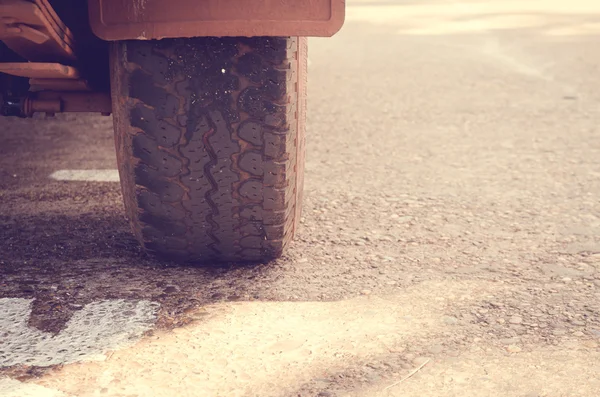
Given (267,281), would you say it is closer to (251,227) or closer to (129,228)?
(251,227)

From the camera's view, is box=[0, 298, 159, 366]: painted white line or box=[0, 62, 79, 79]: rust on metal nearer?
box=[0, 298, 159, 366]: painted white line

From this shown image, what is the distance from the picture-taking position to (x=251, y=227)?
7.85 feet

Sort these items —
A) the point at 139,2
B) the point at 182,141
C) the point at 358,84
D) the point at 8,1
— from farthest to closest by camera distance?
the point at 358,84 → the point at 182,141 → the point at 139,2 → the point at 8,1

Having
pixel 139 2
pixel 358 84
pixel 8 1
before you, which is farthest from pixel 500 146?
pixel 8 1

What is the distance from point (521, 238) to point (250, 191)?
3.25ft

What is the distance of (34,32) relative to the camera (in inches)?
77.8

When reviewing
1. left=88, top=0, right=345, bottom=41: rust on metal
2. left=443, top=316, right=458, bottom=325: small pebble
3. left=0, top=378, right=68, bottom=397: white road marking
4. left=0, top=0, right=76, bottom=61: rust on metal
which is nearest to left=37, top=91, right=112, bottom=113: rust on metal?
left=0, top=0, right=76, bottom=61: rust on metal

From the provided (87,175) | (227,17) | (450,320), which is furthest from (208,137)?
(87,175)

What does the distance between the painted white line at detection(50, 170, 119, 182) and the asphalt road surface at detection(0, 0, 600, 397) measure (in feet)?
0.04

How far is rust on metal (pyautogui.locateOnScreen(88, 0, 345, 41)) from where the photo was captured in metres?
2.04

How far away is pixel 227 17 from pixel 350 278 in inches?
33.2

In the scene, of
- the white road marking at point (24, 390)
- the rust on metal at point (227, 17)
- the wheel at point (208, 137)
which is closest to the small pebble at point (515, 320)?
the wheel at point (208, 137)

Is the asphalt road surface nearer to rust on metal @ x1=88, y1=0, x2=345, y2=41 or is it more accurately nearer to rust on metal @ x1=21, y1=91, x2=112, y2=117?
rust on metal @ x1=21, y1=91, x2=112, y2=117

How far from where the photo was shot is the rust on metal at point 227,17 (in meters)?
2.04
